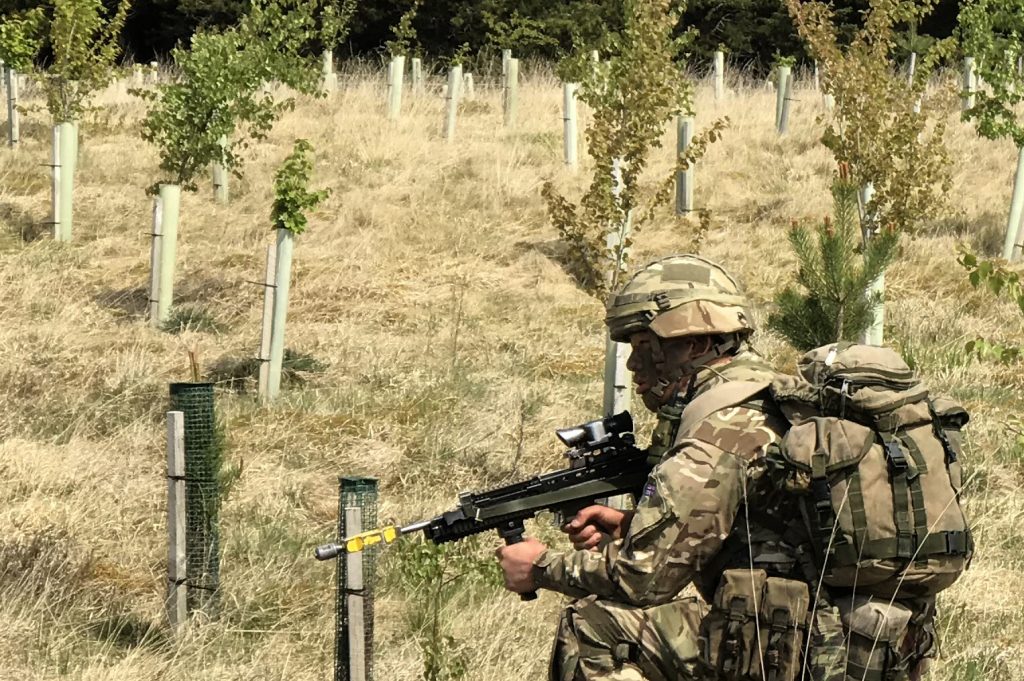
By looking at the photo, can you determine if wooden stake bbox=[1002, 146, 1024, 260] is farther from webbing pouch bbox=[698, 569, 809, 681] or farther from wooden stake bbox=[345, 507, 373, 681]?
webbing pouch bbox=[698, 569, 809, 681]

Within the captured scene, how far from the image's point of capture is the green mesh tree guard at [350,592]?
4492 mm

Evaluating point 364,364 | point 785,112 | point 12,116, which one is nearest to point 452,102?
point 785,112

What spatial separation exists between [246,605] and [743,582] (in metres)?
2.56

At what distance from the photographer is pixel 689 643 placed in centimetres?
354

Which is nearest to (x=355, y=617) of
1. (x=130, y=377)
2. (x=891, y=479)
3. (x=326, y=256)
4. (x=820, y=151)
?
(x=891, y=479)

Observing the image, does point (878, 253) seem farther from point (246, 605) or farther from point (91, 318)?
point (91, 318)

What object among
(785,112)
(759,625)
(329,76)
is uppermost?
(329,76)

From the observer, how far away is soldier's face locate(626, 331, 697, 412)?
11.8ft

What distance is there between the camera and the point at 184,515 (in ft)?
17.1

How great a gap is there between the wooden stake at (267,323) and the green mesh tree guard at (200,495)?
3.59 meters

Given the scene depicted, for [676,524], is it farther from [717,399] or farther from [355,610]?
[355,610]

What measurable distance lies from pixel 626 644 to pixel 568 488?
43cm

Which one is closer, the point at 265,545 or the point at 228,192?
the point at 265,545

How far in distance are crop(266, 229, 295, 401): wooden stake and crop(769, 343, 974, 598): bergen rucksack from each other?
6068mm
